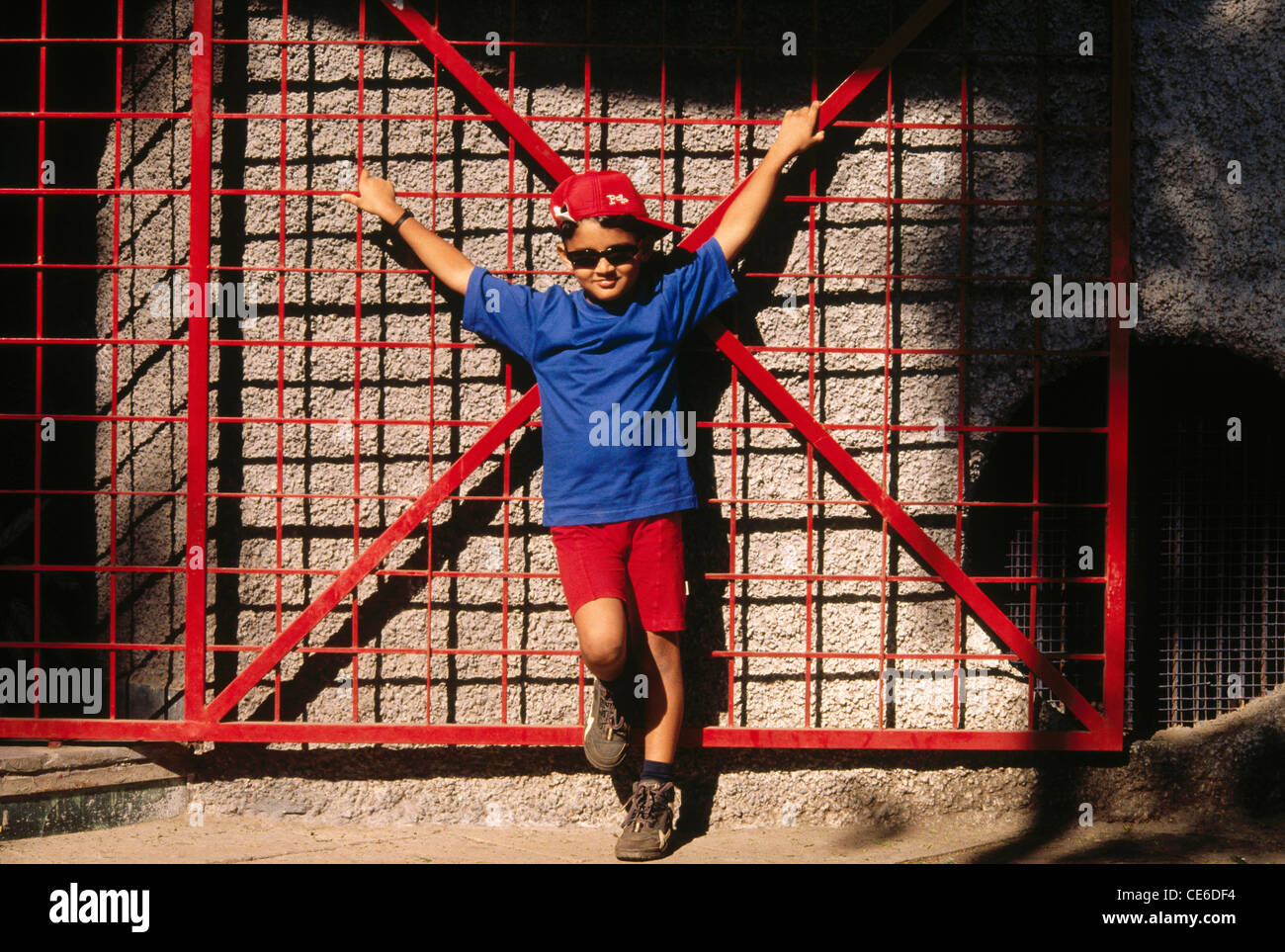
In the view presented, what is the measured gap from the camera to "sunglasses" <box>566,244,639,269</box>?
9.43ft

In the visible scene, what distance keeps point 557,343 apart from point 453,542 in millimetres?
795

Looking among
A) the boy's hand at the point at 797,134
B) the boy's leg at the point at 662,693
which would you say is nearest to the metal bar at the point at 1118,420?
the boy's hand at the point at 797,134

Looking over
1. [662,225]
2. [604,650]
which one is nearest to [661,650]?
[604,650]

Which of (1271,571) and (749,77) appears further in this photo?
(1271,571)

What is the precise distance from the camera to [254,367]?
3.33m

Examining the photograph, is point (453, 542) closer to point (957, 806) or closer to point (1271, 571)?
point (957, 806)

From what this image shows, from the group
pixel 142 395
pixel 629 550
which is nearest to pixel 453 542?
pixel 629 550

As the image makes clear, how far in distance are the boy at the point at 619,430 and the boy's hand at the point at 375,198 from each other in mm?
197

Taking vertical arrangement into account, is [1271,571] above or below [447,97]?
below
